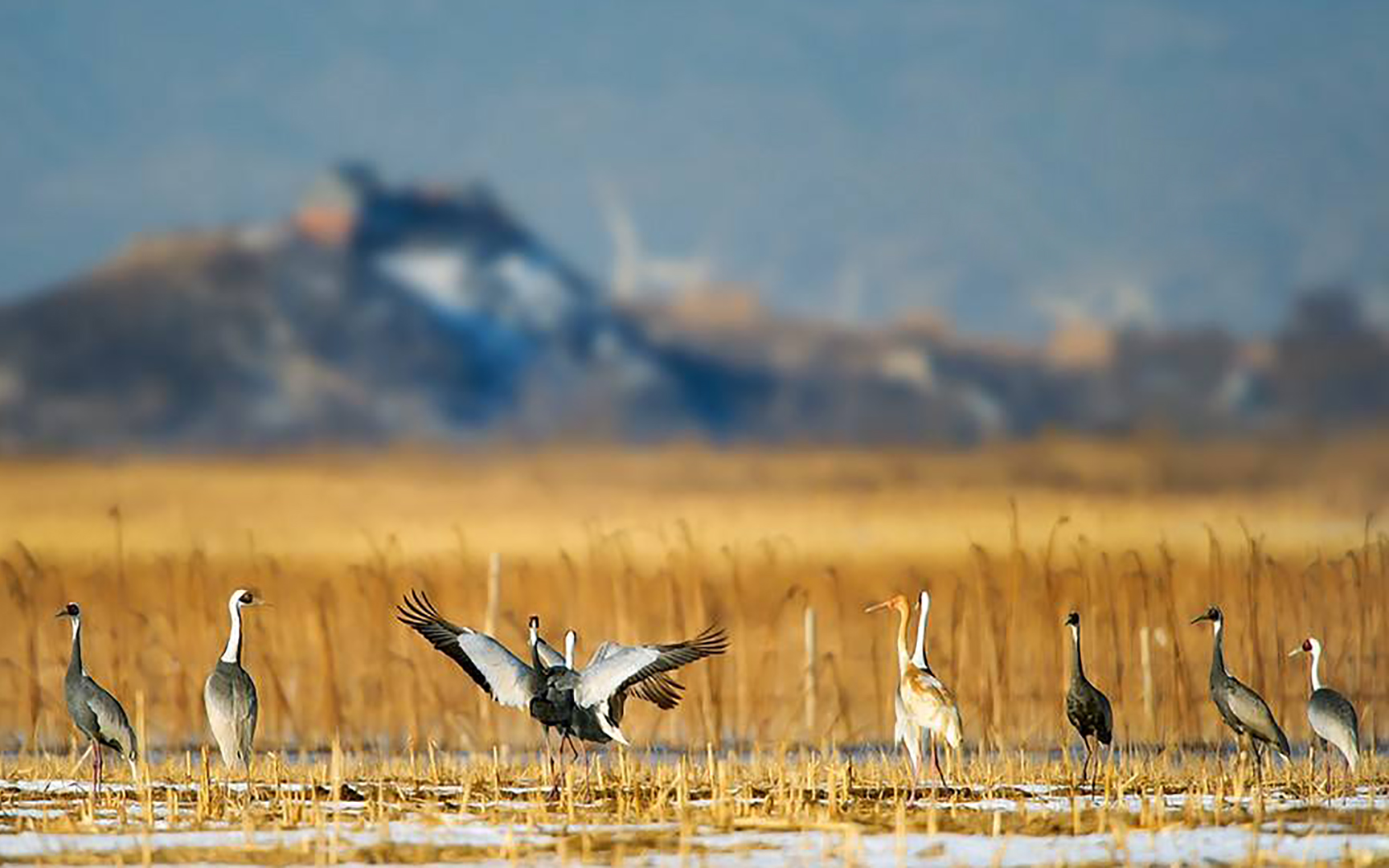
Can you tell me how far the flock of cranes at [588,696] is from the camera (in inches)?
574

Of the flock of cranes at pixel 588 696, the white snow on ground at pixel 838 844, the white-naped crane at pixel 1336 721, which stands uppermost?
the flock of cranes at pixel 588 696

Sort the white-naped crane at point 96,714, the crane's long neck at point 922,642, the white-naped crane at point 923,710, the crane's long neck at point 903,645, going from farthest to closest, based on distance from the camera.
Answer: the crane's long neck at point 922,642 → the crane's long neck at point 903,645 → the white-naped crane at point 923,710 → the white-naped crane at point 96,714

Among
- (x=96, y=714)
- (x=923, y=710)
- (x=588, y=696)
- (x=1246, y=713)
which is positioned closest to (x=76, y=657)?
(x=96, y=714)

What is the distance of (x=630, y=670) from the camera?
14.8 m

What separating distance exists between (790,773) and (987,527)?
123ft

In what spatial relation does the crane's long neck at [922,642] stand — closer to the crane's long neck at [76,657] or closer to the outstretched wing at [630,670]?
the outstretched wing at [630,670]

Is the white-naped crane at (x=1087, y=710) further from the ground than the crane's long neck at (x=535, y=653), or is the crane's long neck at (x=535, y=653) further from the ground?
the crane's long neck at (x=535, y=653)

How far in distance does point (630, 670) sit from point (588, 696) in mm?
375

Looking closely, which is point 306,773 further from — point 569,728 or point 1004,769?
point 1004,769

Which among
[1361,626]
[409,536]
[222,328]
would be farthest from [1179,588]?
[222,328]

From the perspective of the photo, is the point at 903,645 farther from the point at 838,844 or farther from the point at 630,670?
the point at 838,844

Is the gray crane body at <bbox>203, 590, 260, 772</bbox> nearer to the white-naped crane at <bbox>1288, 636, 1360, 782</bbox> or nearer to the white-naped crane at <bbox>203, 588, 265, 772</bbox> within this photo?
the white-naped crane at <bbox>203, 588, 265, 772</bbox>

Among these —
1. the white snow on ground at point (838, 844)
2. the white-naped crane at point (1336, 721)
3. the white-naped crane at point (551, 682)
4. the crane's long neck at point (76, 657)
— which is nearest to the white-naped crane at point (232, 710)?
the crane's long neck at point (76, 657)

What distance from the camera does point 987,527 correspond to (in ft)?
169
